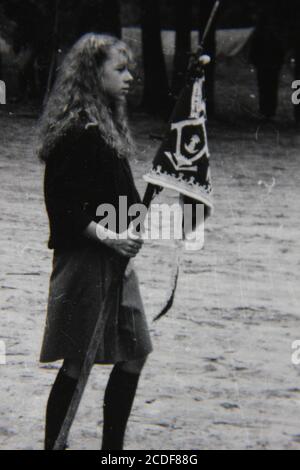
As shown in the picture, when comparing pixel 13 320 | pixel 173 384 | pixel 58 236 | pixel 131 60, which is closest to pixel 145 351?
pixel 58 236

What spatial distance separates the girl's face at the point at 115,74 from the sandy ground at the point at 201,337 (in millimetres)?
1625

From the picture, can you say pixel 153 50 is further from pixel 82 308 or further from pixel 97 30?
A: pixel 82 308

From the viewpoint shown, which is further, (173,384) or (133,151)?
(173,384)

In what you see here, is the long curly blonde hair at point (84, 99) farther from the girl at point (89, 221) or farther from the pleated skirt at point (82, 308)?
the pleated skirt at point (82, 308)

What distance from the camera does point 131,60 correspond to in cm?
412

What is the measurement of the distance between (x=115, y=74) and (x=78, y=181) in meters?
0.43

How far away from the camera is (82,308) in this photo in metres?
4.09

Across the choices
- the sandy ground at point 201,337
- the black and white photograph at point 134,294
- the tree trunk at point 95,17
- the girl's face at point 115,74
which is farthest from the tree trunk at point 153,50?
the girl's face at point 115,74

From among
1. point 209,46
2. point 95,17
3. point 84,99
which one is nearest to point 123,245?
point 84,99

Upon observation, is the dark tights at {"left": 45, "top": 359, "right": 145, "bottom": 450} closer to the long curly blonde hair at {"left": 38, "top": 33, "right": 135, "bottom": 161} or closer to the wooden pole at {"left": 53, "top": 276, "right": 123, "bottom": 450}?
the wooden pole at {"left": 53, "top": 276, "right": 123, "bottom": 450}

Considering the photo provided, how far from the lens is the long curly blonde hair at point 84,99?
4.02 meters

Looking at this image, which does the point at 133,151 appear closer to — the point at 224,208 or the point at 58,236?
the point at 58,236

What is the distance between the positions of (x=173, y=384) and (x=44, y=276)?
2.61 meters

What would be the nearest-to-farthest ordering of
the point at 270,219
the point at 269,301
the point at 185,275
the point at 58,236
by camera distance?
the point at 58,236
the point at 269,301
the point at 185,275
the point at 270,219
